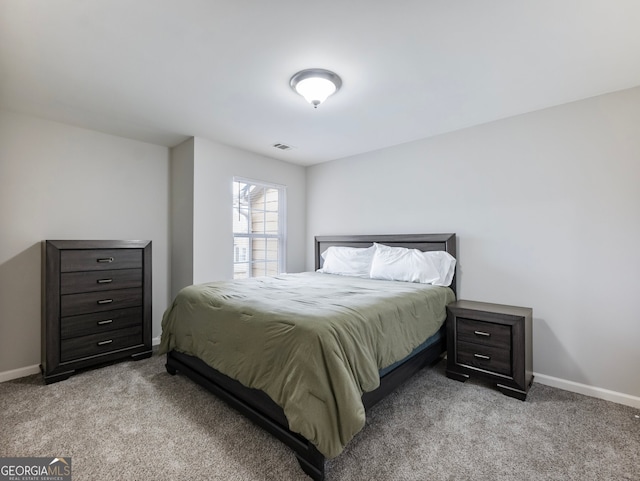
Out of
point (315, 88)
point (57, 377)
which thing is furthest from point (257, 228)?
point (57, 377)

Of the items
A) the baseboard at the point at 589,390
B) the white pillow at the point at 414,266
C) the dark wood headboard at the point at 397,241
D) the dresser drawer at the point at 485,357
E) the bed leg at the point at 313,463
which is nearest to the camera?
the bed leg at the point at 313,463

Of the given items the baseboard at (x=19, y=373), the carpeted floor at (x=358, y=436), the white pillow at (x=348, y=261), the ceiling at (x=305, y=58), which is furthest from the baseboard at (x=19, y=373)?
the white pillow at (x=348, y=261)

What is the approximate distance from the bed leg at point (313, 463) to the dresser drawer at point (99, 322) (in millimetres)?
→ 2372

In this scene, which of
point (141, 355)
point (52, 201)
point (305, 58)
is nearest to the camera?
point (305, 58)

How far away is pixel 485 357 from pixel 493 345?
12cm

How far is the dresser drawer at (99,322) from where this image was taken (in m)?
2.66

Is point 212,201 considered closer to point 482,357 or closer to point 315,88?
Result: point 315,88

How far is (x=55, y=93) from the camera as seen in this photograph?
2.38 meters

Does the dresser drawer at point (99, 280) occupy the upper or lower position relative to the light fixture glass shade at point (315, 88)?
lower

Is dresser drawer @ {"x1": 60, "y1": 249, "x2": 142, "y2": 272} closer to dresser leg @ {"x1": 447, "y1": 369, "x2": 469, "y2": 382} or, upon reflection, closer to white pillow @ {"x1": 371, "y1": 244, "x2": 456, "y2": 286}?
white pillow @ {"x1": 371, "y1": 244, "x2": 456, "y2": 286}

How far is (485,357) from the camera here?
8.11 ft

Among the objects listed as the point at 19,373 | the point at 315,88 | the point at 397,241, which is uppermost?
the point at 315,88

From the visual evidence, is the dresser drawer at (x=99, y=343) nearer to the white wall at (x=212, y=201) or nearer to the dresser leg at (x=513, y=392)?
the white wall at (x=212, y=201)

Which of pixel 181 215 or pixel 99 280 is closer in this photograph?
pixel 99 280
